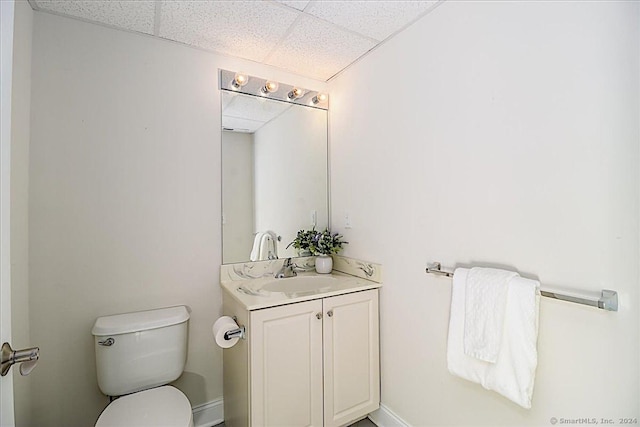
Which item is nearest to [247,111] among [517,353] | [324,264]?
[324,264]

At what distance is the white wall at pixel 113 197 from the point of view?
4.75 ft

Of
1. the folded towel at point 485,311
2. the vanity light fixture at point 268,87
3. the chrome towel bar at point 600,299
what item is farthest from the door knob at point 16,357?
the vanity light fixture at point 268,87

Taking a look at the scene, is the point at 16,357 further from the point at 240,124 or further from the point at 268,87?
the point at 268,87

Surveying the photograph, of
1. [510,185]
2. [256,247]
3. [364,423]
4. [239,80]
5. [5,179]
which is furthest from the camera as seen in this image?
[256,247]

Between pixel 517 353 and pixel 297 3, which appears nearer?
pixel 517 353

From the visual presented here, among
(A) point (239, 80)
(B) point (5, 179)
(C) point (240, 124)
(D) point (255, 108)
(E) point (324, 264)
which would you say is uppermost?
(A) point (239, 80)

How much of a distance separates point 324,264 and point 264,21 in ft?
4.98

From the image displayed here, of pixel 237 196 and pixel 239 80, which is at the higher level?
pixel 239 80

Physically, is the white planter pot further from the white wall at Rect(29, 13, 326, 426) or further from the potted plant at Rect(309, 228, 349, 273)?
the white wall at Rect(29, 13, 326, 426)

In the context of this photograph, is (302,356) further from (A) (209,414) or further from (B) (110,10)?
(B) (110,10)

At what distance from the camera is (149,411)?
1272 millimetres

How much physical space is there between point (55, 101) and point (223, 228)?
1.05 m

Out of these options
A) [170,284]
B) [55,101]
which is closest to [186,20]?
[55,101]

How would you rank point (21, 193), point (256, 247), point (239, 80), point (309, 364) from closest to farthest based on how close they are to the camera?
point (21, 193) → point (309, 364) → point (239, 80) → point (256, 247)
